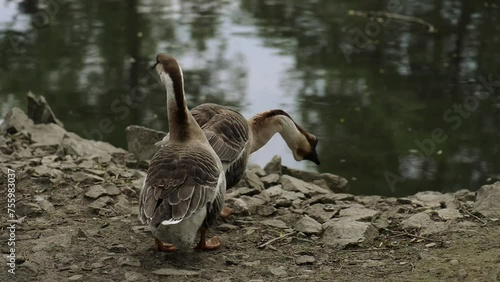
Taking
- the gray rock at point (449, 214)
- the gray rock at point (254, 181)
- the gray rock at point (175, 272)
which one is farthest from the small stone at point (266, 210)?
the gray rock at point (175, 272)

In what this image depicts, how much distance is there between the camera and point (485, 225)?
6.37 metres

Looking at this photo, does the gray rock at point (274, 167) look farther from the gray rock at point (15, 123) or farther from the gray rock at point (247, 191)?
the gray rock at point (15, 123)

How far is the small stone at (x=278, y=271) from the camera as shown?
5586mm

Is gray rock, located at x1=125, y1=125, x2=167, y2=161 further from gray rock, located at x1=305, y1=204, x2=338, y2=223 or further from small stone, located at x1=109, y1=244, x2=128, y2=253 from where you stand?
small stone, located at x1=109, y1=244, x2=128, y2=253

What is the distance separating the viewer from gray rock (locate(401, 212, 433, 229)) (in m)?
6.38

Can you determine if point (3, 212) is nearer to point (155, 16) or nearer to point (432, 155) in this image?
point (432, 155)

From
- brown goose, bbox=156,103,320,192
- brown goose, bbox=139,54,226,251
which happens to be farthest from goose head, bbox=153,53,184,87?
brown goose, bbox=156,103,320,192

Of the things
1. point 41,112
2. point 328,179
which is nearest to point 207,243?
point 328,179

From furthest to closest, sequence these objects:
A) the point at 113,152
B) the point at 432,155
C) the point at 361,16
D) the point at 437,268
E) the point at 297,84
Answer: the point at 361,16, the point at 297,84, the point at 432,155, the point at 113,152, the point at 437,268

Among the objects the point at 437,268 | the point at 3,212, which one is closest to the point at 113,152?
the point at 3,212

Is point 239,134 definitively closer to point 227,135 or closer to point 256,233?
point 227,135

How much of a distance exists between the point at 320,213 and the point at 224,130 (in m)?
0.95

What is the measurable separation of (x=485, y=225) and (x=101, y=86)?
6852 millimetres

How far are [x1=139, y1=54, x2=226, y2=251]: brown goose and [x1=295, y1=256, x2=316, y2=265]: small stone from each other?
541 mm
